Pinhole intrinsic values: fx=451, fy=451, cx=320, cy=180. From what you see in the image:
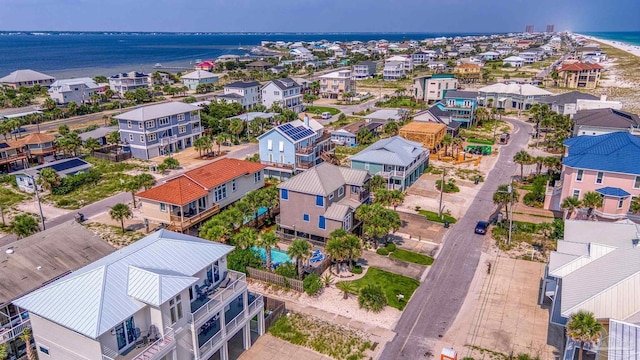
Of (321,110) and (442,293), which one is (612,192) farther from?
(321,110)

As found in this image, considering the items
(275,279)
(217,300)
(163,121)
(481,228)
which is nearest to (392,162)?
(481,228)

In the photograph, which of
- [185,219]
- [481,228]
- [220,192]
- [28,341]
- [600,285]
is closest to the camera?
[28,341]

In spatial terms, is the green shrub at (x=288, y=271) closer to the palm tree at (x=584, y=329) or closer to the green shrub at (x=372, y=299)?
the green shrub at (x=372, y=299)

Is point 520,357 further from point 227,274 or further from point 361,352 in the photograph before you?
point 227,274

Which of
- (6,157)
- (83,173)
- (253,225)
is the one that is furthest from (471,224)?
(6,157)

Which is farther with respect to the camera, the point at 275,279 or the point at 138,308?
the point at 275,279

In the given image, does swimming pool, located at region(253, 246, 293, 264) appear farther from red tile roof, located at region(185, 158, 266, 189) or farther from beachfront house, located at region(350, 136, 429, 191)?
beachfront house, located at region(350, 136, 429, 191)
